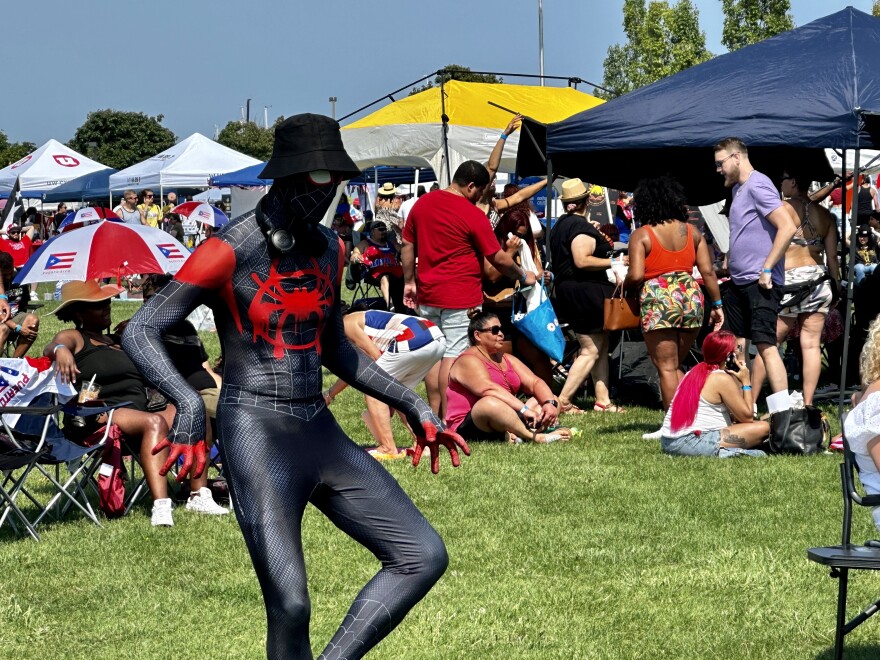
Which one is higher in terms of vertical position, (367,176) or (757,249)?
(367,176)

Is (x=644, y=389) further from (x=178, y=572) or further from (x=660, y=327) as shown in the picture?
(x=178, y=572)

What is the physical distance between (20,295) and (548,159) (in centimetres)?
592

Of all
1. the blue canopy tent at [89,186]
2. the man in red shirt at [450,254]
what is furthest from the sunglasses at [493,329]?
the blue canopy tent at [89,186]

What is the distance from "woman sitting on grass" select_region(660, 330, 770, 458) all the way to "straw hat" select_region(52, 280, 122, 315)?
3.64 metres

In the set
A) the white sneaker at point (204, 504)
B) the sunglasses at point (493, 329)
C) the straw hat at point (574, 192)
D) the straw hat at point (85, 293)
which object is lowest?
the white sneaker at point (204, 504)

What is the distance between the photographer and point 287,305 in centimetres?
364

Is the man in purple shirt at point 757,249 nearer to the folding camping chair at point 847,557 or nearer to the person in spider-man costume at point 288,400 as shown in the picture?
the folding camping chair at point 847,557

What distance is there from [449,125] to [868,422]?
10.5 m

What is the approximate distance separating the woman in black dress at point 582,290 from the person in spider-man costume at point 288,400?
6.54 meters

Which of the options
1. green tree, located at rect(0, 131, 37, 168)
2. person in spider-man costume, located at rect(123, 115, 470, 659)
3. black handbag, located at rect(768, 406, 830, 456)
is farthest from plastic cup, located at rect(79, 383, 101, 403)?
green tree, located at rect(0, 131, 37, 168)

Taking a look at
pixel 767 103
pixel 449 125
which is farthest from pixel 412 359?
pixel 449 125

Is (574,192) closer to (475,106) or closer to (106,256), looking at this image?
(106,256)

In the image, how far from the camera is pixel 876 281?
988cm

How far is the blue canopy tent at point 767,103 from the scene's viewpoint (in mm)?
8922
